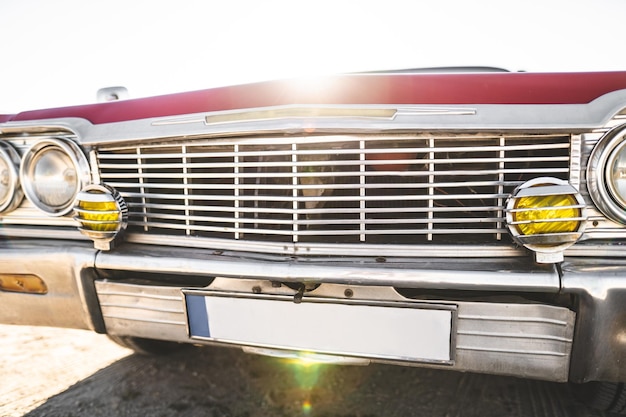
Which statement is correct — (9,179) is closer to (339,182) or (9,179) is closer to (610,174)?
(339,182)

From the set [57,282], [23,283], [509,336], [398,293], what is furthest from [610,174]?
[23,283]

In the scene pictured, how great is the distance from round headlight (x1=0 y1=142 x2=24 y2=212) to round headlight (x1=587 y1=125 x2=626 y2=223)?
2.07 m

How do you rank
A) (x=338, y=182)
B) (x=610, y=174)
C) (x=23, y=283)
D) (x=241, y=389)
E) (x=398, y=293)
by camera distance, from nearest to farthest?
(x=610, y=174), (x=398, y=293), (x=338, y=182), (x=23, y=283), (x=241, y=389)

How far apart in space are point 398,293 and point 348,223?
0.90 feet

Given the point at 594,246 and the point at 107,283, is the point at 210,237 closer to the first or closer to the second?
the point at 107,283

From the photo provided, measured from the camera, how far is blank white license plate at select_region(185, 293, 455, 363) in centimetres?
116

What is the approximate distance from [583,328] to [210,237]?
1.24m

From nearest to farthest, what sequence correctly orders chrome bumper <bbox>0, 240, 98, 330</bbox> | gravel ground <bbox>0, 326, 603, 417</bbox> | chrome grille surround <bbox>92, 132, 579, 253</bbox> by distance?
chrome grille surround <bbox>92, 132, 579, 253</bbox> → chrome bumper <bbox>0, 240, 98, 330</bbox> → gravel ground <bbox>0, 326, 603, 417</bbox>

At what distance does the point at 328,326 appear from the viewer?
1.24 meters

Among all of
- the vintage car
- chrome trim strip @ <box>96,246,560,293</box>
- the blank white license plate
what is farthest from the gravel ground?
chrome trim strip @ <box>96,246,560,293</box>

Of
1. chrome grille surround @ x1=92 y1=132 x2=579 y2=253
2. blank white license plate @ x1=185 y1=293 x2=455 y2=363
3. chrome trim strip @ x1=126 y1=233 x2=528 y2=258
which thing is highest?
chrome grille surround @ x1=92 y1=132 x2=579 y2=253

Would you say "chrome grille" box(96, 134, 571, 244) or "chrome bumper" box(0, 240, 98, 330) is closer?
"chrome grille" box(96, 134, 571, 244)

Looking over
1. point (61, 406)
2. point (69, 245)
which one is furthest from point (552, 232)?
point (61, 406)

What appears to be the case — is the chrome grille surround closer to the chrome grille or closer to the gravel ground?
the chrome grille
